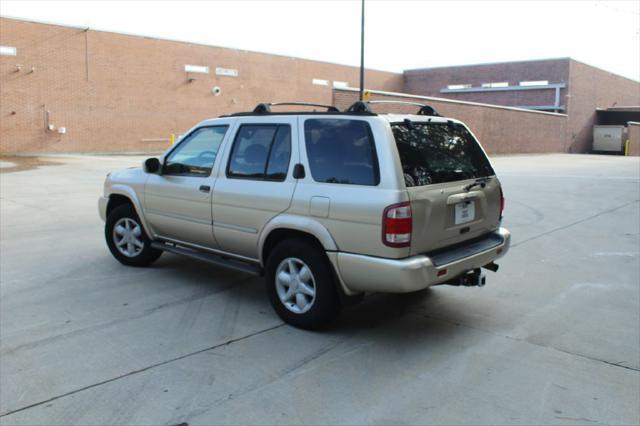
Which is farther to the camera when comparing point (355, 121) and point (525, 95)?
point (525, 95)

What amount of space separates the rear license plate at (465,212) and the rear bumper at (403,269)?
0.24m

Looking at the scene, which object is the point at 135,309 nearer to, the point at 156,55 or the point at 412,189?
the point at 412,189

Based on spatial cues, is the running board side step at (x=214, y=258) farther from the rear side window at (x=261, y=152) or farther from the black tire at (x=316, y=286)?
the rear side window at (x=261, y=152)

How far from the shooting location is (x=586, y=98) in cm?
5394

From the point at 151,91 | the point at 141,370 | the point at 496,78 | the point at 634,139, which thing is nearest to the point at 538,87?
the point at 496,78

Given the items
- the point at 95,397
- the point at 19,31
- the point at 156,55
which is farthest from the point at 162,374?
the point at 156,55

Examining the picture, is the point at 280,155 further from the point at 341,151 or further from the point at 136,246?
the point at 136,246

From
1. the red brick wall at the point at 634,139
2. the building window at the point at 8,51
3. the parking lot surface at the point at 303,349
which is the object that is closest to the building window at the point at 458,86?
the red brick wall at the point at 634,139

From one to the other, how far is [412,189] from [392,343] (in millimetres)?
1263

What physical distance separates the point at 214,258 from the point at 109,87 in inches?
1172

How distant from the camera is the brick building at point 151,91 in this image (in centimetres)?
2922

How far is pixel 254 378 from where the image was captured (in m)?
3.89

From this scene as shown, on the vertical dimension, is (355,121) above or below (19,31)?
below

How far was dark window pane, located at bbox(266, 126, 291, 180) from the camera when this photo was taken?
16.3 ft
